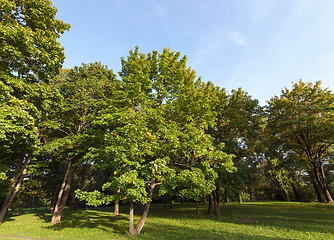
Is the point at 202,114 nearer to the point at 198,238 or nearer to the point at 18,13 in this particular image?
the point at 198,238

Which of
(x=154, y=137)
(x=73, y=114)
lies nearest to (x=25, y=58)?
(x=73, y=114)

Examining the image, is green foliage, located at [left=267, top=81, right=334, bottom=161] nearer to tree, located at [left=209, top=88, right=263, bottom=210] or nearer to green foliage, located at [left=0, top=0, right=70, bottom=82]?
tree, located at [left=209, top=88, right=263, bottom=210]

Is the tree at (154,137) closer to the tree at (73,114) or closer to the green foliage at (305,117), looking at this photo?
the tree at (73,114)

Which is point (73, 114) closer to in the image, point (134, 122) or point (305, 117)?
point (134, 122)

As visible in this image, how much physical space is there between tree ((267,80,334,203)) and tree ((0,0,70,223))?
89.6ft

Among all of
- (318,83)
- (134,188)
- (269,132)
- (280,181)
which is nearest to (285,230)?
(134,188)

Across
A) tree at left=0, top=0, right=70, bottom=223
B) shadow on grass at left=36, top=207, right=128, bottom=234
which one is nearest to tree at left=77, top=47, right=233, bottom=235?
shadow on grass at left=36, top=207, right=128, bottom=234

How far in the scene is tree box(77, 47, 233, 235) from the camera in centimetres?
1073

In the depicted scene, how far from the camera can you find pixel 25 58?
12.5 metres

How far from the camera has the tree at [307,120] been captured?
21703 mm

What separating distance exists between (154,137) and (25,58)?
38.8 feet

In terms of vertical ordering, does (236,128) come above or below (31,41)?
below

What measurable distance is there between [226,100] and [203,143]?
11.3m

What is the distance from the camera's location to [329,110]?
21.9m
